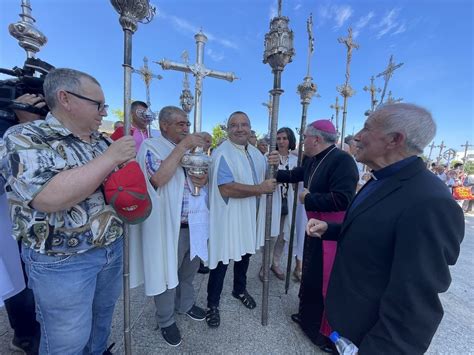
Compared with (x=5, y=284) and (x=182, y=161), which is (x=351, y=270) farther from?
(x=5, y=284)

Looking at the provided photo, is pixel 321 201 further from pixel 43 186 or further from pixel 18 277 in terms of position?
pixel 18 277

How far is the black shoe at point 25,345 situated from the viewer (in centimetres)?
206

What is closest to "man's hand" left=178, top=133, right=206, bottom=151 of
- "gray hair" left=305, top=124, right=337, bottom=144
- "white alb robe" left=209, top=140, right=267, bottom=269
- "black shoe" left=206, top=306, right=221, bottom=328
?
"white alb robe" left=209, top=140, right=267, bottom=269

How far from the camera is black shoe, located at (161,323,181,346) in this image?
89.9 inches

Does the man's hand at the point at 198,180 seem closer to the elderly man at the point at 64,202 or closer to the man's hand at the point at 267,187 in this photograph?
the man's hand at the point at 267,187

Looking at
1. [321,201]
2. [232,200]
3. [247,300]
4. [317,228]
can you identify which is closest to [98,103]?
[232,200]

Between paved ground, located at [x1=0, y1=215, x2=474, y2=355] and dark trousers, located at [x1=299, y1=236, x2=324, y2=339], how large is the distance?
0.60 feet

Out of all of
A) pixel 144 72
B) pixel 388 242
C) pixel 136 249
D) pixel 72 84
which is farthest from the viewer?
pixel 144 72

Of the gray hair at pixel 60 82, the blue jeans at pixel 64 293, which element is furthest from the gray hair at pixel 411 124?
the blue jeans at pixel 64 293

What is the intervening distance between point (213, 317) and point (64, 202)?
2.19m

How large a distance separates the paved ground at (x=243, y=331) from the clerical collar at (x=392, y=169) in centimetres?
205

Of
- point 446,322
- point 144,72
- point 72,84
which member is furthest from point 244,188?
point 144,72

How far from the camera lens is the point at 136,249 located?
2.16 metres

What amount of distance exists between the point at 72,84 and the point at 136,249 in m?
1.52
